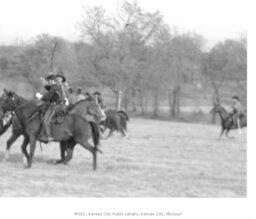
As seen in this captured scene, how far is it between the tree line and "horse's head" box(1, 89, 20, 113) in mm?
26919

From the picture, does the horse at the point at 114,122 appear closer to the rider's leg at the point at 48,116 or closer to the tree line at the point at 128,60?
the rider's leg at the point at 48,116

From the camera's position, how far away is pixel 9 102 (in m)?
14.2

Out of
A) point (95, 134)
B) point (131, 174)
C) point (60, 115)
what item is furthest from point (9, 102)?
point (131, 174)

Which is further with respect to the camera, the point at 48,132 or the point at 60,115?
the point at 60,115

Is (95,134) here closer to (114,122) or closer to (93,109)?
(93,109)

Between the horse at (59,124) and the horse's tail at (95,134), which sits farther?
the horse's tail at (95,134)

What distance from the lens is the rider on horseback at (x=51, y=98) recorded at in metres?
13.6

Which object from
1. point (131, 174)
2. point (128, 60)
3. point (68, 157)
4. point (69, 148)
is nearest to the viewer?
point (131, 174)

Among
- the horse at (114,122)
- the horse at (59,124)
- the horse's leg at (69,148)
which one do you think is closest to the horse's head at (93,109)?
the horse at (59,124)

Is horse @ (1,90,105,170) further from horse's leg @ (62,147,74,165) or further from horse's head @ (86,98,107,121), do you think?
horse's leg @ (62,147,74,165)

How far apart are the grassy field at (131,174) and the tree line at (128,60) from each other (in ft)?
76.0

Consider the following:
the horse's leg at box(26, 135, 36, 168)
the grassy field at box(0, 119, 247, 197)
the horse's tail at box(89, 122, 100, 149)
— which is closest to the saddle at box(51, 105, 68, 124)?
the horse's leg at box(26, 135, 36, 168)

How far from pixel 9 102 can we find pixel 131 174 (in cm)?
384

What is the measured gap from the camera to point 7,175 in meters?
12.8
